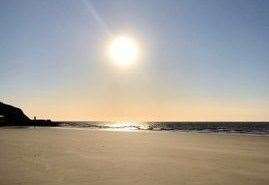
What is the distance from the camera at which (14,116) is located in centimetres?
12650

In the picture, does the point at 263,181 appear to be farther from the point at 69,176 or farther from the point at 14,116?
the point at 14,116

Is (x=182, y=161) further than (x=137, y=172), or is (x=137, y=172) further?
(x=182, y=161)

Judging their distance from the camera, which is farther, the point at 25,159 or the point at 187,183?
the point at 25,159

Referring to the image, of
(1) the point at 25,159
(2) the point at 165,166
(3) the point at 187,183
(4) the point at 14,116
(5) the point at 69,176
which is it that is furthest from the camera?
(4) the point at 14,116

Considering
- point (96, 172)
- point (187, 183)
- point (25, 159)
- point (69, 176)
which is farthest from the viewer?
point (25, 159)

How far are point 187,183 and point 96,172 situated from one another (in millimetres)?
3715

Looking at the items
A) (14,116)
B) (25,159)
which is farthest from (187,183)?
(14,116)

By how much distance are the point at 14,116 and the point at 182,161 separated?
4529 inches

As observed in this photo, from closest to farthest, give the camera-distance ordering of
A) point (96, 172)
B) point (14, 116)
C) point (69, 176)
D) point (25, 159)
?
point (69, 176) → point (96, 172) → point (25, 159) → point (14, 116)

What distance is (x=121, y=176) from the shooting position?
1370cm

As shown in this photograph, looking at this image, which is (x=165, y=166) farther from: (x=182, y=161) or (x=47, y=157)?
(x=47, y=157)

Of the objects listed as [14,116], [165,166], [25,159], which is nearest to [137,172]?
[165,166]

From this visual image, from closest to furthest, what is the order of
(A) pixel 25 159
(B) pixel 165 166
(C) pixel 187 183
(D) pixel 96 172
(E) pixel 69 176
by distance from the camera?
(C) pixel 187 183
(E) pixel 69 176
(D) pixel 96 172
(B) pixel 165 166
(A) pixel 25 159

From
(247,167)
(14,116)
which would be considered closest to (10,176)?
(247,167)
